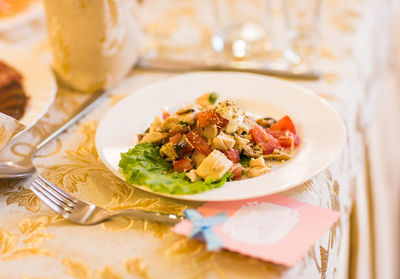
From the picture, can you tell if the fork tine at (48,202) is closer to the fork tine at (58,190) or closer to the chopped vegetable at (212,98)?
the fork tine at (58,190)

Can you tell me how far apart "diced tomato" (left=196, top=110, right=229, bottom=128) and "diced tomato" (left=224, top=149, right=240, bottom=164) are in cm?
5

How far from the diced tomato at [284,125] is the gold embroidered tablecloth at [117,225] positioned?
10 cm

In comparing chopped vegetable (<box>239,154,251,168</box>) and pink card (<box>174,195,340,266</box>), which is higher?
chopped vegetable (<box>239,154,251,168</box>)

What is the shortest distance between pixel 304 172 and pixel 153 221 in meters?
0.25

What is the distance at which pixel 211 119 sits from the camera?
2.47 feet

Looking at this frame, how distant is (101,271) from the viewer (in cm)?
59

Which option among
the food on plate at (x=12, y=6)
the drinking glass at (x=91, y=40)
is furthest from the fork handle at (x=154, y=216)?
the food on plate at (x=12, y=6)

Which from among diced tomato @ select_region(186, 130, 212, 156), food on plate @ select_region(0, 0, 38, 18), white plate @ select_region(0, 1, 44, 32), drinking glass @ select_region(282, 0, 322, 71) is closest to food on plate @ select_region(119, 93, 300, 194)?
diced tomato @ select_region(186, 130, 212, 156)

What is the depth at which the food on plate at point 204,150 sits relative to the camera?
67 cm

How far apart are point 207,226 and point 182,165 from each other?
15cm

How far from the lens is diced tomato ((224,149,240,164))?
2.41 ft

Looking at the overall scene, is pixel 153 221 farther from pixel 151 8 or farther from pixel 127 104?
pixel 151 8

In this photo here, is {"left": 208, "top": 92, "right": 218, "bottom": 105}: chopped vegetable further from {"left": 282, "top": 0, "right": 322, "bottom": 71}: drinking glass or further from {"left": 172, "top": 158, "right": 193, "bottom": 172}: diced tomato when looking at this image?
{"left": 282, "top": 0, "right": 322, "bottom": 71}: drinking glass

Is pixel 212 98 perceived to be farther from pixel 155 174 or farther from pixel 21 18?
pixel 21 18
